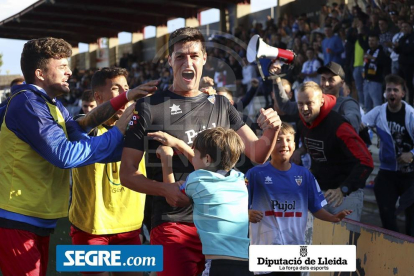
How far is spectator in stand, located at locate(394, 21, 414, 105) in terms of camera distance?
37.4 ft

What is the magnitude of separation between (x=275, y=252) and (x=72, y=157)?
1957mm

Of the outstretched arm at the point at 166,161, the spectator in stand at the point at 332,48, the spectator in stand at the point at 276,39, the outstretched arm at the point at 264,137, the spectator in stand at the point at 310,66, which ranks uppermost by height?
the spectator in stand at the point at 276,39

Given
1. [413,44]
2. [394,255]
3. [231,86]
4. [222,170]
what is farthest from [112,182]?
[231,86]

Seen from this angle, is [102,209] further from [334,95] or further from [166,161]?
[334,95]

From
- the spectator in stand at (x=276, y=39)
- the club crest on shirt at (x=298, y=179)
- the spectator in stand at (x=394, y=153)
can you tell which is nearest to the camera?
the club crest on shirt at (x=298, y=179)

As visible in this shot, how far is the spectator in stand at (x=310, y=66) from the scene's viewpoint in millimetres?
13873

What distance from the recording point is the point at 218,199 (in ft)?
11.3

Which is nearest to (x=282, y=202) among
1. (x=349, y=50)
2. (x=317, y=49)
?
(x=349, y=50)

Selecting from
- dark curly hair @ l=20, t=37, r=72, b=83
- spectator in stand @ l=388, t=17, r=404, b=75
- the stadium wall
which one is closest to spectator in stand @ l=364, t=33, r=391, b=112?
spectator in stand @ l=388, t=17, r=404, b=75

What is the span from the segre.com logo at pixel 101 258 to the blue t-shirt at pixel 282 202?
1.22 meters

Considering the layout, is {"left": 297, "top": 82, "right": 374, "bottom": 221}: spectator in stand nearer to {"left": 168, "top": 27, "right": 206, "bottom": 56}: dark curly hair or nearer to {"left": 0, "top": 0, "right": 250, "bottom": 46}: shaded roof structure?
{"left": 168, "top": 27, "right": 206, "bottom": 56}: dark curly hair

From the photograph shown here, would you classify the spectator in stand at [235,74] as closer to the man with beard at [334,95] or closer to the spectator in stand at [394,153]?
the man with beard at [334,95]

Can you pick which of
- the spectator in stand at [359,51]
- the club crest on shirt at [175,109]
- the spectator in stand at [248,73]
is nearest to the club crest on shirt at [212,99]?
the club crest on shirt at [175,109]

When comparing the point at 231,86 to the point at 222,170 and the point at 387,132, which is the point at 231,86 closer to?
the point at 387,132
